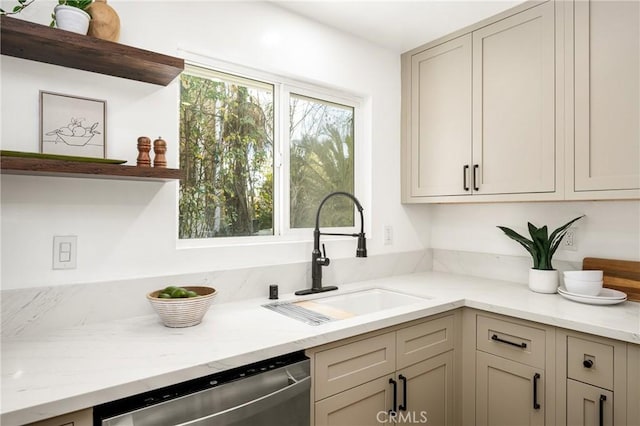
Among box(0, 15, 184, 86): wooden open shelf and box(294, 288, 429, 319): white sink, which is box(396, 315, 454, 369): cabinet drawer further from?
box(0, 15, 184, 86): wooden open shelf

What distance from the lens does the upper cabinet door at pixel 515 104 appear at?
186 centimetres

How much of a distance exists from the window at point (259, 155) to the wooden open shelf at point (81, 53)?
1.13 ft

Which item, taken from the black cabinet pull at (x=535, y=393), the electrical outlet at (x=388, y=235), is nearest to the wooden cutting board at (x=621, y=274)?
the black cabinet pull at (x=535, y=393)

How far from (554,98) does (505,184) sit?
463mm

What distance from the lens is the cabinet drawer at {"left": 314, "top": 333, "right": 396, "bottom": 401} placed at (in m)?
1.36

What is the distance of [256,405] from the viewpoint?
1166mm

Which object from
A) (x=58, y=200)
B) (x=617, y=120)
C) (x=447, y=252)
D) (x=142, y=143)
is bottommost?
(x=447, y=252)

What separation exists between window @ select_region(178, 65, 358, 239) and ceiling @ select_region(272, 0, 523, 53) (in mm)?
394

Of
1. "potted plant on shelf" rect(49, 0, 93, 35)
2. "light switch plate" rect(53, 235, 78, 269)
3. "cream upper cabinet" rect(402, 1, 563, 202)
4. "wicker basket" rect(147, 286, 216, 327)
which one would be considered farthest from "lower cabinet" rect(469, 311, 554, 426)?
"potted plant on shelf" rect(49, 0, 93, 35)

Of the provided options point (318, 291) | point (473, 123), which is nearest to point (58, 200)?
point (318, 291)

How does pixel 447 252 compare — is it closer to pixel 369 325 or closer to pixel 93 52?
pixel 369 325

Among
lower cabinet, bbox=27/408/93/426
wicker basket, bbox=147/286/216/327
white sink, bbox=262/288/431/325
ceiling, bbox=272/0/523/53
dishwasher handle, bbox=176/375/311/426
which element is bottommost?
dishwasher handle, bbox=176/375/311/426

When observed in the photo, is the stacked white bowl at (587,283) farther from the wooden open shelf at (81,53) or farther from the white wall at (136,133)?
the wooden open shelf at (81,53)

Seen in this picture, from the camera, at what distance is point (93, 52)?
128 cm
